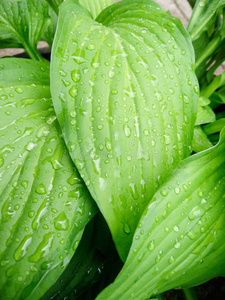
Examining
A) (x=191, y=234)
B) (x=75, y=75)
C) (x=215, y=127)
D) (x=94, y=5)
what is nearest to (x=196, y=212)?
(x=191, y=234)

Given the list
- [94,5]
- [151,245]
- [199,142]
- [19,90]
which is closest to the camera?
[151,245]

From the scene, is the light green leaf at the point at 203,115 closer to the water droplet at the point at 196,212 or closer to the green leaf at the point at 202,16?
the green leaf at the point at 202,16

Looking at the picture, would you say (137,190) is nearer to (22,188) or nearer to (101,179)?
(101,179)

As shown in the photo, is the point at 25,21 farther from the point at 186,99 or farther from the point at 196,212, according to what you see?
the point at 196,212

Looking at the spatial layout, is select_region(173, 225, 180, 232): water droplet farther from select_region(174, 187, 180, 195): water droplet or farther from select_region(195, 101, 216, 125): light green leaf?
select_region(195, 101, 216, 125): light green leaf

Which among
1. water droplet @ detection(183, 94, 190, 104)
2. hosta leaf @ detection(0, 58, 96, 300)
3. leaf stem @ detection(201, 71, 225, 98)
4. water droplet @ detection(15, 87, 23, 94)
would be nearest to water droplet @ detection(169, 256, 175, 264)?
hosta leaf @ detection(0, 58, 96, 300)

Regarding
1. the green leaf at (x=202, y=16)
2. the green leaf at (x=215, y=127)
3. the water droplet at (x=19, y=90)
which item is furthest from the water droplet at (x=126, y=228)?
the green leaf at (x=202, y=16)
